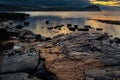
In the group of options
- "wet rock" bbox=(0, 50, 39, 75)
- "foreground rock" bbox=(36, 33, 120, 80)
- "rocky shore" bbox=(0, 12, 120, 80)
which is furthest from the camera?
"wet rock" bbox=(0, 50, 39, 75)

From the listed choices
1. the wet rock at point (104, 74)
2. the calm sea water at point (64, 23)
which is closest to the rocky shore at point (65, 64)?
the wet rock at point (104, 74)

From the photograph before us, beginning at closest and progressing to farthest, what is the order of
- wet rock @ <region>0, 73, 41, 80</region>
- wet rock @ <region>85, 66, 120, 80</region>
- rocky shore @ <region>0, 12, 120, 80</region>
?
wet rock @ <region>85, 66, 120, 80</region> < wet rock @ <region>0, 73, 41, 80</region> < rocky shore @ <region>0, 12, 120, 80</region>

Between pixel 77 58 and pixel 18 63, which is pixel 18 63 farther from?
pixel 77 58

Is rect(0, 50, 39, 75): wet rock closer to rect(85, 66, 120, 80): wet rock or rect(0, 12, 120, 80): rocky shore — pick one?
rect(0, 12, 120, 80): rocky shore

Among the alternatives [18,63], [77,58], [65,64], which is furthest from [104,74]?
[18,63]

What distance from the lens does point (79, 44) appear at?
20.0 meters

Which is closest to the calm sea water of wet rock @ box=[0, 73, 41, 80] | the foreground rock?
the foreground rock

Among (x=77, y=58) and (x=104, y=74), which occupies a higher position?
(x=104, y=74)

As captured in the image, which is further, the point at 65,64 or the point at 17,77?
the point at 65,64

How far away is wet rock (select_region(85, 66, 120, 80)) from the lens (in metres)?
11.6

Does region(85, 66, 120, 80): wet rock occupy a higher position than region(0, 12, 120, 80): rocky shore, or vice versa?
region(85, 66, 120, 80): wet rock

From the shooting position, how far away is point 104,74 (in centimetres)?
1204

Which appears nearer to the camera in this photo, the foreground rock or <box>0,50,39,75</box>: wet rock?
the foreground rock

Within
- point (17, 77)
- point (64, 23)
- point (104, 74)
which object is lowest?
point (64, 23)
